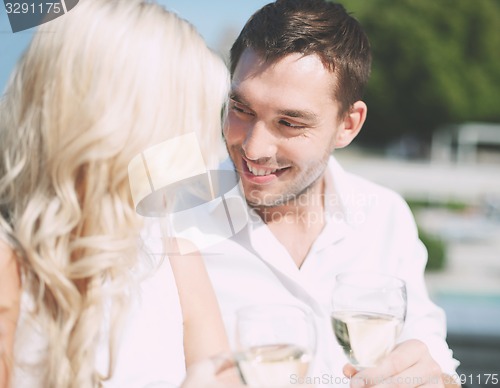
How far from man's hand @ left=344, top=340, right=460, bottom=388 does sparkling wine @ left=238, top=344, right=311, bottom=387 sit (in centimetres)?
29

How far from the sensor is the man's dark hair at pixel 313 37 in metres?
1.64

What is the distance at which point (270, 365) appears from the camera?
986 mm

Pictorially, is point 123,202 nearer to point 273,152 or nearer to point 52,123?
point 52,123

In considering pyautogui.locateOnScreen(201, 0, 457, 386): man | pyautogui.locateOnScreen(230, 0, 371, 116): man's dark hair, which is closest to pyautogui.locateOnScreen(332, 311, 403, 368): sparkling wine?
pyautogui.locateOnScreen(201, 0, 457, 386): man

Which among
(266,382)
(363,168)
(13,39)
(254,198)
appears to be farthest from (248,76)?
(363,168)

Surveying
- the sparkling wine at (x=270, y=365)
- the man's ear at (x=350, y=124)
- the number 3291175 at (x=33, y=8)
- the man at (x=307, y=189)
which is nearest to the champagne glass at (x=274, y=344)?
the sparkling wine at (x=270, y=365)

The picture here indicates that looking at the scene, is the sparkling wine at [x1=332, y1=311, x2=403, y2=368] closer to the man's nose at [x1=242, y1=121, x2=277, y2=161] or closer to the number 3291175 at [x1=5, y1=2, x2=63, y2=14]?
the man's nose at [x1=242, y1=121, x2=277, y2=161]

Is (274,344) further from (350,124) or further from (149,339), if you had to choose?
(350,124)

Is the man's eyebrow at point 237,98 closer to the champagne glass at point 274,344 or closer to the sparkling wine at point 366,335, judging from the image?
the sparkling wine at point 366,335

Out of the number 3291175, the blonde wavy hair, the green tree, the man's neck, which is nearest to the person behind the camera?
the blonde wavy hair

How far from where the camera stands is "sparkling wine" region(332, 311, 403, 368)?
1210mm

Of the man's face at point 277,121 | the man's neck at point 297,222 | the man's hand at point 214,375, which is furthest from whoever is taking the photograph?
the man's neck at point 297,222

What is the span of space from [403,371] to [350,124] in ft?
2.59

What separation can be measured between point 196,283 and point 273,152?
1.47 feet
